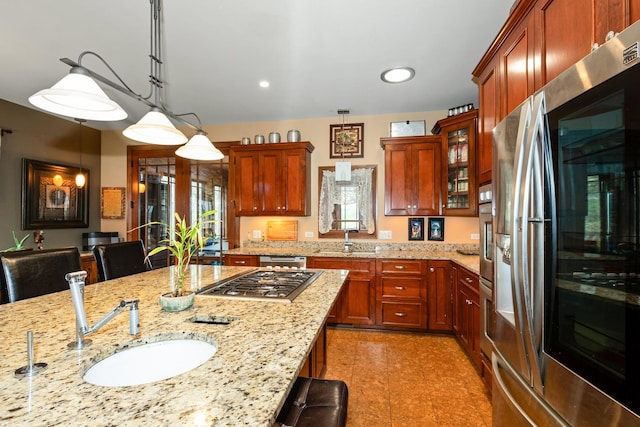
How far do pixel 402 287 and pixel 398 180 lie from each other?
1.30 metres

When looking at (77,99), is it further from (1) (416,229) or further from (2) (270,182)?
(1) (416,229)

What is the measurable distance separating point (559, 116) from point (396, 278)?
102 inches

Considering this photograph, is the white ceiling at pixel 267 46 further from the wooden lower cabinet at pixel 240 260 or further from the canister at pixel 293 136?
the wooden lower cabinet at pixel 240 260

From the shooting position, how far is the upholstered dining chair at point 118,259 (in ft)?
7.07

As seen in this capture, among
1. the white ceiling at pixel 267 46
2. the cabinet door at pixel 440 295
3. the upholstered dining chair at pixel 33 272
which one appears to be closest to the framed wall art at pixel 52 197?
the white ceiling at pixel 267 46

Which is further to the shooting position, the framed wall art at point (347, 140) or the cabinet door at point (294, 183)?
the framed wall art at point (347, 140)

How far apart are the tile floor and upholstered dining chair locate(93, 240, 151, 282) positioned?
185cm

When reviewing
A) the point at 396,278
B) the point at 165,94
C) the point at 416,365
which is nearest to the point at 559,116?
the point at 416,365

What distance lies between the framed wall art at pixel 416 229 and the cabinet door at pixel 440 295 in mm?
680

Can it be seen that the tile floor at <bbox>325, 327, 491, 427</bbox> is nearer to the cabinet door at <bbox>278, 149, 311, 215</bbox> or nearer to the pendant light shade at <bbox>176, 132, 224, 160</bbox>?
the cabinet door at <bbox>278, 149, 311, 215</bbox>

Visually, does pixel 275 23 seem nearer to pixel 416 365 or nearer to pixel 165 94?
pixel 165 94

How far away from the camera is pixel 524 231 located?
1000 mm

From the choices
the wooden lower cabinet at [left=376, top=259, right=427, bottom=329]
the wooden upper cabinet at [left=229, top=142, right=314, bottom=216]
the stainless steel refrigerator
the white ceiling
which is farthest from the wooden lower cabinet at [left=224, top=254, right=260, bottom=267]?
the stainless steel refrigerator

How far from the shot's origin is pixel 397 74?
2.80 metres
